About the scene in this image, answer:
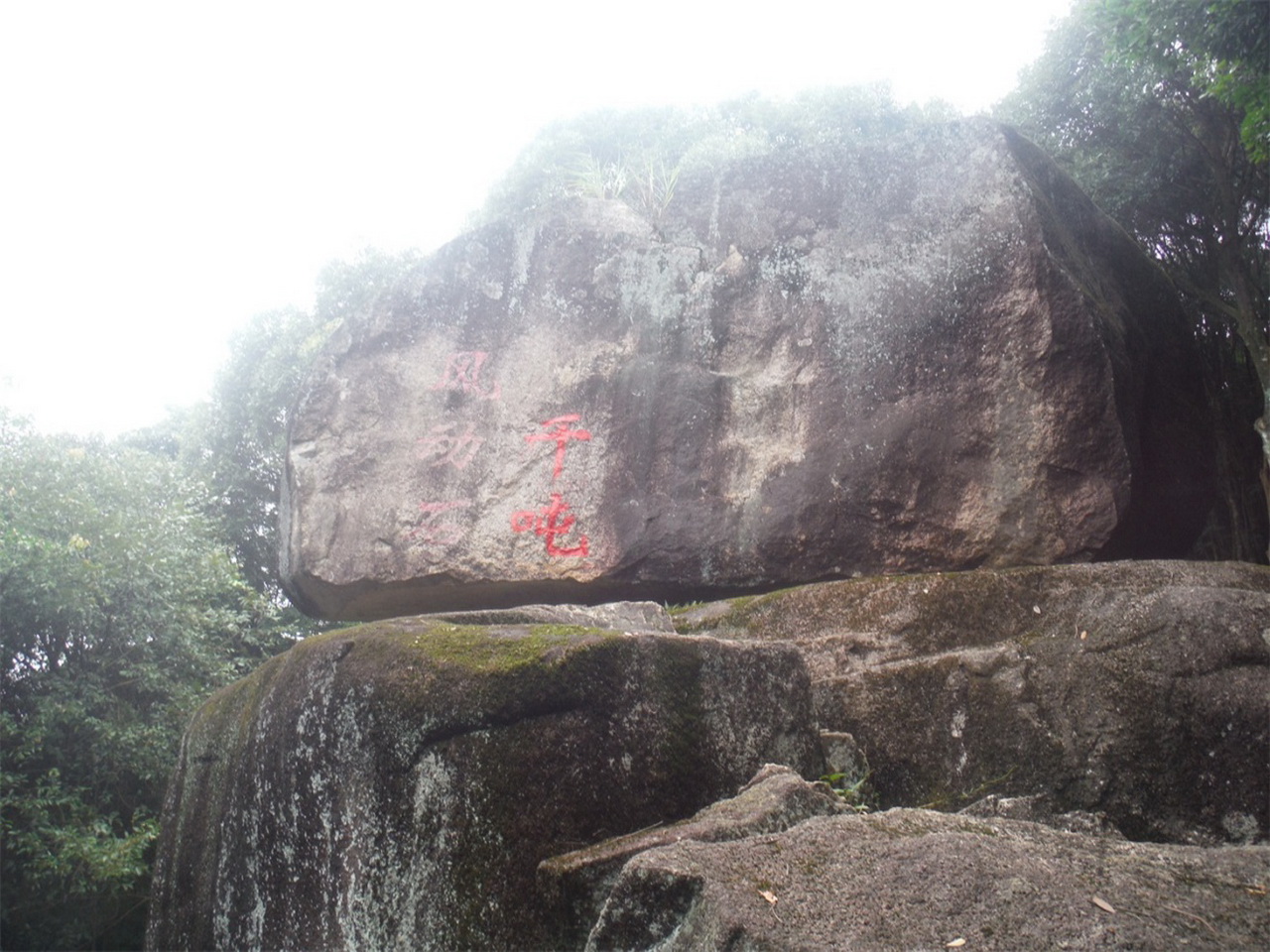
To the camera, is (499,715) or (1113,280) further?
(1113,280)

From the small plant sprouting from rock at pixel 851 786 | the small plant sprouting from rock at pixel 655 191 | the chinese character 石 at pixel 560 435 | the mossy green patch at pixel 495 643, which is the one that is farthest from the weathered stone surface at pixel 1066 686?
the small plant sprouting from rock at pixel 655 191

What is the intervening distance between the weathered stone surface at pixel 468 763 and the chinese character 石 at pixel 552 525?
8.85 ft

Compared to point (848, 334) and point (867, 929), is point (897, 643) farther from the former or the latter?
point (867, 929)

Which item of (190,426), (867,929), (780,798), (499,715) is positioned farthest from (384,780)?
(190,426)

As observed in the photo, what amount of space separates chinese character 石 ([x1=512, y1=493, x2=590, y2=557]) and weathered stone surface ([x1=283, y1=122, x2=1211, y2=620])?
0.02 meters

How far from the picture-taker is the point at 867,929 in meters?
2.31

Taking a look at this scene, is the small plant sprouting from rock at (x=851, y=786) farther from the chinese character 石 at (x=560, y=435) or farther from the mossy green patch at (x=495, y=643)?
the chinese character 石 at (x=560, y=435)

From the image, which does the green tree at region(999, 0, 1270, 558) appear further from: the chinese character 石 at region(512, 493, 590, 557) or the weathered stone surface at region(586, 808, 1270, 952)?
the weathered stone surface at region(586, 808, 1270, 952)

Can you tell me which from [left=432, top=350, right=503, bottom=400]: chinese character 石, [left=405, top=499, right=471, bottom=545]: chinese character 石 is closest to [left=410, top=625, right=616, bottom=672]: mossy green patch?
[left=405, top=499, right=471, bottom=545]: chinese character 石

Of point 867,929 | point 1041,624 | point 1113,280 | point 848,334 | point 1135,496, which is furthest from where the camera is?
point 1113,280

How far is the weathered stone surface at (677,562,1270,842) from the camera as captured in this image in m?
4.27

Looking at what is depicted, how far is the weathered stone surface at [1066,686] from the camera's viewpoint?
427cm

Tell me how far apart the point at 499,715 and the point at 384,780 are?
0.46 m

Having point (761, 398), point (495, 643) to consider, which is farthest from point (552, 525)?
point (495, 643)
